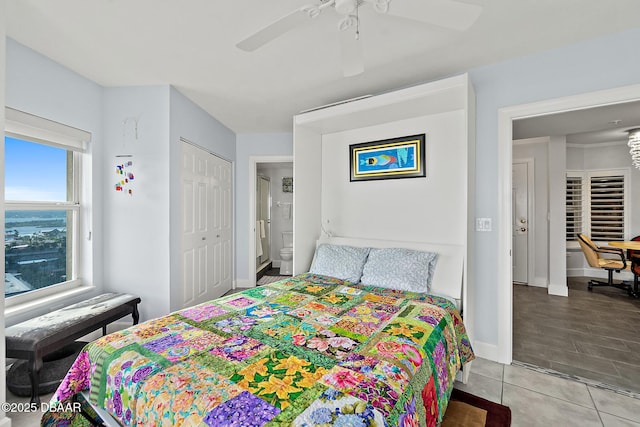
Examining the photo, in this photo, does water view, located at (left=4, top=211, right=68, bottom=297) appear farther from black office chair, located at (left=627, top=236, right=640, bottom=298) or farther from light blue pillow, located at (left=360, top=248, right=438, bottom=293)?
black office chair, located at (left=627, top=236, right=640, bottom=298)

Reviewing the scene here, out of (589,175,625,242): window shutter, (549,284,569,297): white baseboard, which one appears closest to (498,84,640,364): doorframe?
(549,284,569,297): white baseboard

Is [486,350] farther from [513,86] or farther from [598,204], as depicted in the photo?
[598,204]

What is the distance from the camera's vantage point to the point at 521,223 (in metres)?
4.70

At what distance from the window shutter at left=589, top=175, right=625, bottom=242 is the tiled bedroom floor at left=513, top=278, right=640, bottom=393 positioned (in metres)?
1.39

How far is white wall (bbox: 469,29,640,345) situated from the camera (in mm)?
1965

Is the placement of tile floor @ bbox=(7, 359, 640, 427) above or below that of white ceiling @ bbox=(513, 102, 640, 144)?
below

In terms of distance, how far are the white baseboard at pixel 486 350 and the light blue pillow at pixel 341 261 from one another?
117 centimetres

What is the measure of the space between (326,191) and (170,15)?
7.02 feet

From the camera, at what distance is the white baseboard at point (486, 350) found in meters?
2.33

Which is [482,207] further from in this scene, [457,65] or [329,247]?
[329,247]

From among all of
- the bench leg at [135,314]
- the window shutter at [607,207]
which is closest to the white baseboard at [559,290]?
the window shutter at [607,207]

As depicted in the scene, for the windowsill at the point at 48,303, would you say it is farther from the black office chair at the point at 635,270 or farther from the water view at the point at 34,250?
the black office chair at the point at 635,270

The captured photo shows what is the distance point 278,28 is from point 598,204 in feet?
21.2

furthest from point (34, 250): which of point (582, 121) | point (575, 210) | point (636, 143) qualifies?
point (575, 210)
